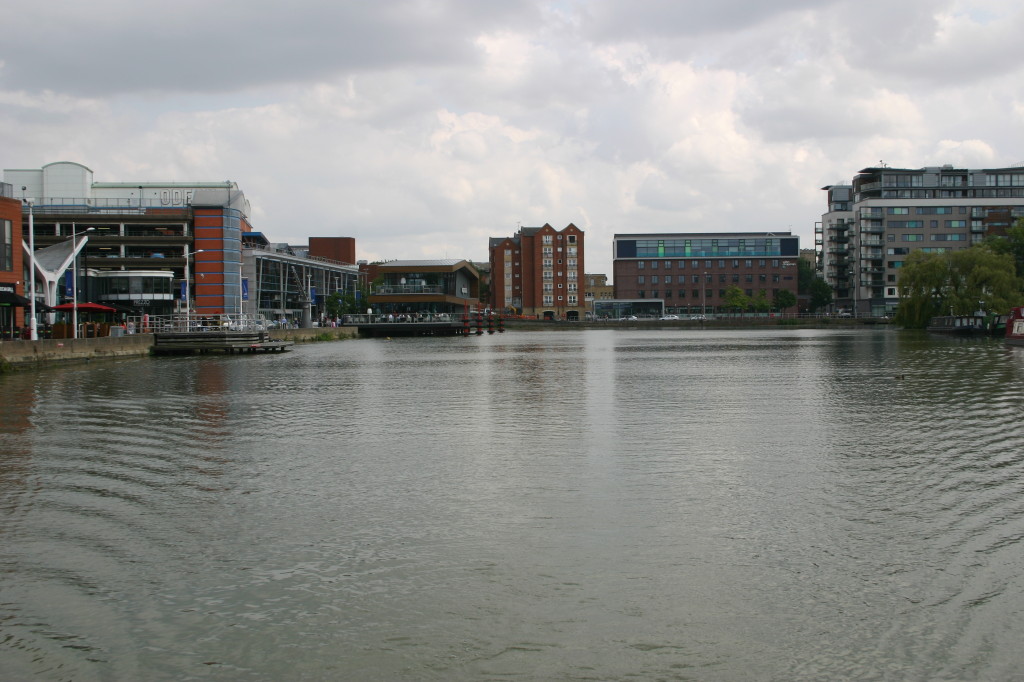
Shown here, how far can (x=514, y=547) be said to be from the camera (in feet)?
35.1

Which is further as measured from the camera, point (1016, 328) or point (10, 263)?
point (1016, 328)

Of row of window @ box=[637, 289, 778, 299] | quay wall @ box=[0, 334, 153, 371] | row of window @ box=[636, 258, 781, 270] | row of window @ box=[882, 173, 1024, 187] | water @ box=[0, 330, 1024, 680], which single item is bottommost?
water @ box=[0, 330, 1024, 680]

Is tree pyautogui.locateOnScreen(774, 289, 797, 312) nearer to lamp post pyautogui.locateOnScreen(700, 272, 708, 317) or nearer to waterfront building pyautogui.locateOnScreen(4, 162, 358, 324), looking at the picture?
lamp post pyautogui.locateOnScreen(700, 272, 708, 317)

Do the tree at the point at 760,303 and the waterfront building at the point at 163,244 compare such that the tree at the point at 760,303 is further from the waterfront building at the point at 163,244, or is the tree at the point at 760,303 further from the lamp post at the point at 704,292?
the waterfront building at the point at 163,244

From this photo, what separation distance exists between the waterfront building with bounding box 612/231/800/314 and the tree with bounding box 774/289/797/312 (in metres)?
4.42

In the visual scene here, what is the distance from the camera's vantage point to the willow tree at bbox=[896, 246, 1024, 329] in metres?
91.1

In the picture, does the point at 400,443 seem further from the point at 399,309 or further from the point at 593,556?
the point at 399,309

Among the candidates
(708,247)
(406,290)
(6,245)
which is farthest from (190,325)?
(708,247)

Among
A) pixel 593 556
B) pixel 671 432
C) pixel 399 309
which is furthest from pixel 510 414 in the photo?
pixel 399 309

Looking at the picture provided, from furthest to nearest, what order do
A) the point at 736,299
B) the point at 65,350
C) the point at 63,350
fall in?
1. the point at 736,299
2. the point at 65,350
3. the point at 63,350

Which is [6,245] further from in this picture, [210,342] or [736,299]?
[736,299]

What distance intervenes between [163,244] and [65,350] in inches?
2482

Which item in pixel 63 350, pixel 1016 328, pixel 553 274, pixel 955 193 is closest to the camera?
pixel 63 350

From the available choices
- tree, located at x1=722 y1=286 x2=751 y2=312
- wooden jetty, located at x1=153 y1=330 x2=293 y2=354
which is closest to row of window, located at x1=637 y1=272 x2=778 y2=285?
tree, located at x1=722 y1=286 x2=751 y2=312
